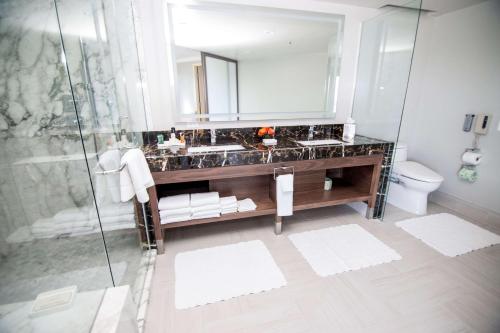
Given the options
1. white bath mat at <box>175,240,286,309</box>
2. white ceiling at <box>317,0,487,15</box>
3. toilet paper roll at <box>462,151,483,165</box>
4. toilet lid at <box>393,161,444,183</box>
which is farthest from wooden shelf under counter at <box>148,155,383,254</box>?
white ceiling at <box>317,0,487,15</box>

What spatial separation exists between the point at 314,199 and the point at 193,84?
1.59 metres

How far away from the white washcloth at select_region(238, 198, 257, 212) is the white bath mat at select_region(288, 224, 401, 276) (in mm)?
446

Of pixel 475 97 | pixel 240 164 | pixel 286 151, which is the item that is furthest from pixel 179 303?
pixel 475 97

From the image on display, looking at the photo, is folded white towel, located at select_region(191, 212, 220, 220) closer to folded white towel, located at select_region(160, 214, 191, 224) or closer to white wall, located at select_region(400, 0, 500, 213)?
folded white towel, located at select_region(160, 214, 191, 224)

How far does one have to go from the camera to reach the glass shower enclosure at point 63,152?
3.93 feet

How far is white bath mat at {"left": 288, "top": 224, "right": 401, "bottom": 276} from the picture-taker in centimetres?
173

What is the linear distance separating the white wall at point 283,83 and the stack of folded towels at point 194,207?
0.95m

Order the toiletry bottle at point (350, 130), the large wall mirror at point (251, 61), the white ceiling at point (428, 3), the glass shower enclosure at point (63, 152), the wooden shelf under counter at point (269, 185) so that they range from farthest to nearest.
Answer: the toiletry bottle at point (350, 130) < the white ceiling at point (428, 3) < the large wall mirror at point (251, 61) < the wooden shelf under counter at point (269, 185) < the glass shower enclosure at point (63, 152)

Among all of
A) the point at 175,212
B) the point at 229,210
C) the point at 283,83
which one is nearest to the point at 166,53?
the point at 283,83

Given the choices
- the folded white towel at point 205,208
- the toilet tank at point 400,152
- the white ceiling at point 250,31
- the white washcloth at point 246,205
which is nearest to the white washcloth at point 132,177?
the folded white towel at point 205,208

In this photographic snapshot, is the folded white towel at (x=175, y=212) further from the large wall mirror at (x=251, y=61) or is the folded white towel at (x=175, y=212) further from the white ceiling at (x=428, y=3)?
the white ceiling at (x=428, y=3)

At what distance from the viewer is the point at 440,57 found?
104 inches

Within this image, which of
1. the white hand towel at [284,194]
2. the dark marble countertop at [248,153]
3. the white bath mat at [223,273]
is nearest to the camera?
the white bath mat at [223,273]

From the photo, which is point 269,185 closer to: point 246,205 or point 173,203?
point 246,205
